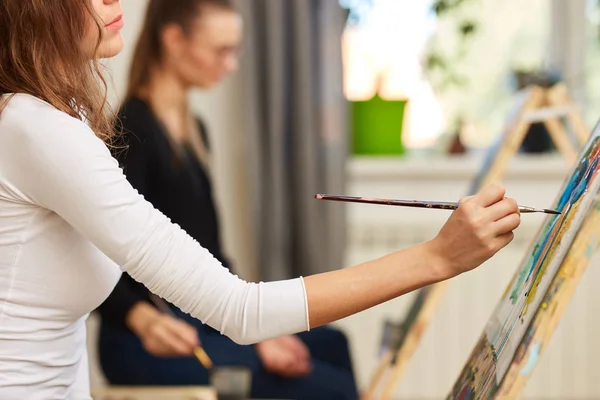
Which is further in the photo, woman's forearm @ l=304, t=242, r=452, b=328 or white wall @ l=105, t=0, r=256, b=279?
white wall @ l=105, t=0, r=256, b=279

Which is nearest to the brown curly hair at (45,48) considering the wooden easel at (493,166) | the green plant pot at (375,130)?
the wooden easel at (493,166)

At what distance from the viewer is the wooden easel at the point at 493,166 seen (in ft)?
6.44

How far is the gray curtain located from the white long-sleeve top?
193cm

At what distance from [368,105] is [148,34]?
3.70 ft

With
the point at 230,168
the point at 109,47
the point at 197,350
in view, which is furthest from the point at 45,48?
the point at 230,168

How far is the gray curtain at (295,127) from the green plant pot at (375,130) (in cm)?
21

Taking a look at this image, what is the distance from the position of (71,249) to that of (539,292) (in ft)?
1.71

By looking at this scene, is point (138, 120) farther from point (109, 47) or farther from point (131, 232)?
point (131, 232)

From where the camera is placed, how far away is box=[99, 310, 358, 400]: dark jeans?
6.26 ft

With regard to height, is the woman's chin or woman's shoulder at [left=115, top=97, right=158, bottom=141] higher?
the woman's chin

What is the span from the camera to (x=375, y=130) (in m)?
3.17

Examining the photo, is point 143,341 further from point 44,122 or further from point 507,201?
point 507,201

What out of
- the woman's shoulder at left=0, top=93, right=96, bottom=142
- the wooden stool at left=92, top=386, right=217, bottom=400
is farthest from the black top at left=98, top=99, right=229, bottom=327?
the woman's shoulder at left=0, top=93, right=96, bottom=142

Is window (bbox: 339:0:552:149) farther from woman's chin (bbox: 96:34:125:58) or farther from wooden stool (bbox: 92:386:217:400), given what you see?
woman's chin (bbox: 96:34:125:58)
